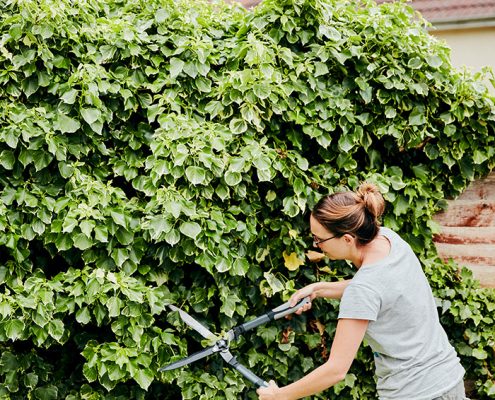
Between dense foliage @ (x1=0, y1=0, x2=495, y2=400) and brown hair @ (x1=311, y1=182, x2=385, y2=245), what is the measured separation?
0.73m

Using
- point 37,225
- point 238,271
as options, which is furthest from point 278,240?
point 37,225

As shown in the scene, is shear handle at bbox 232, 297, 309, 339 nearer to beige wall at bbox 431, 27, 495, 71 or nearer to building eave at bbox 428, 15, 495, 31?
building eave at bbox 428, 15, 495, 31

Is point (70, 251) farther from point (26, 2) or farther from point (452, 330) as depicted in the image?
point (452, 330)

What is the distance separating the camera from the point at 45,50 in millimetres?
3283

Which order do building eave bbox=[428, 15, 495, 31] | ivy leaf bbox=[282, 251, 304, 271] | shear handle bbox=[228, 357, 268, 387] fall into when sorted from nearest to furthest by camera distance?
shear handle bbox=[228, 357, 268, 387], ivy leaf bbox=[282, 251, 304, 271], building eave bbox=[428, 15, 495, 31]

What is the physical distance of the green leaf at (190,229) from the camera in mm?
3125

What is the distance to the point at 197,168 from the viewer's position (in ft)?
10.5

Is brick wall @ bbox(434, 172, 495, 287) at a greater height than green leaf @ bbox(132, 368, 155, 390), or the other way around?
brick wall @ bbox(434, 172, 495, 287)

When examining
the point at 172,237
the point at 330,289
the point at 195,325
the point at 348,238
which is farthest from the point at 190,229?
the point at 348,238

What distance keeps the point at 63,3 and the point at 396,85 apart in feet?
6.20

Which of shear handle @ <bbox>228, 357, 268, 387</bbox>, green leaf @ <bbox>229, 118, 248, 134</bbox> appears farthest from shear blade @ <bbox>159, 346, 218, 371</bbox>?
green leaf @ <bbox>229, 118, 248, 134</bbox>

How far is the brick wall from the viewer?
159 inches

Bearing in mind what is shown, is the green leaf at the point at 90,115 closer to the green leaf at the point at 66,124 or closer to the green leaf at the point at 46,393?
the green leaf at the point at 66,124

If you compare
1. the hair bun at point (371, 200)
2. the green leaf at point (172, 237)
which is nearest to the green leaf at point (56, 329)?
the green leaf at point (172, 237)
